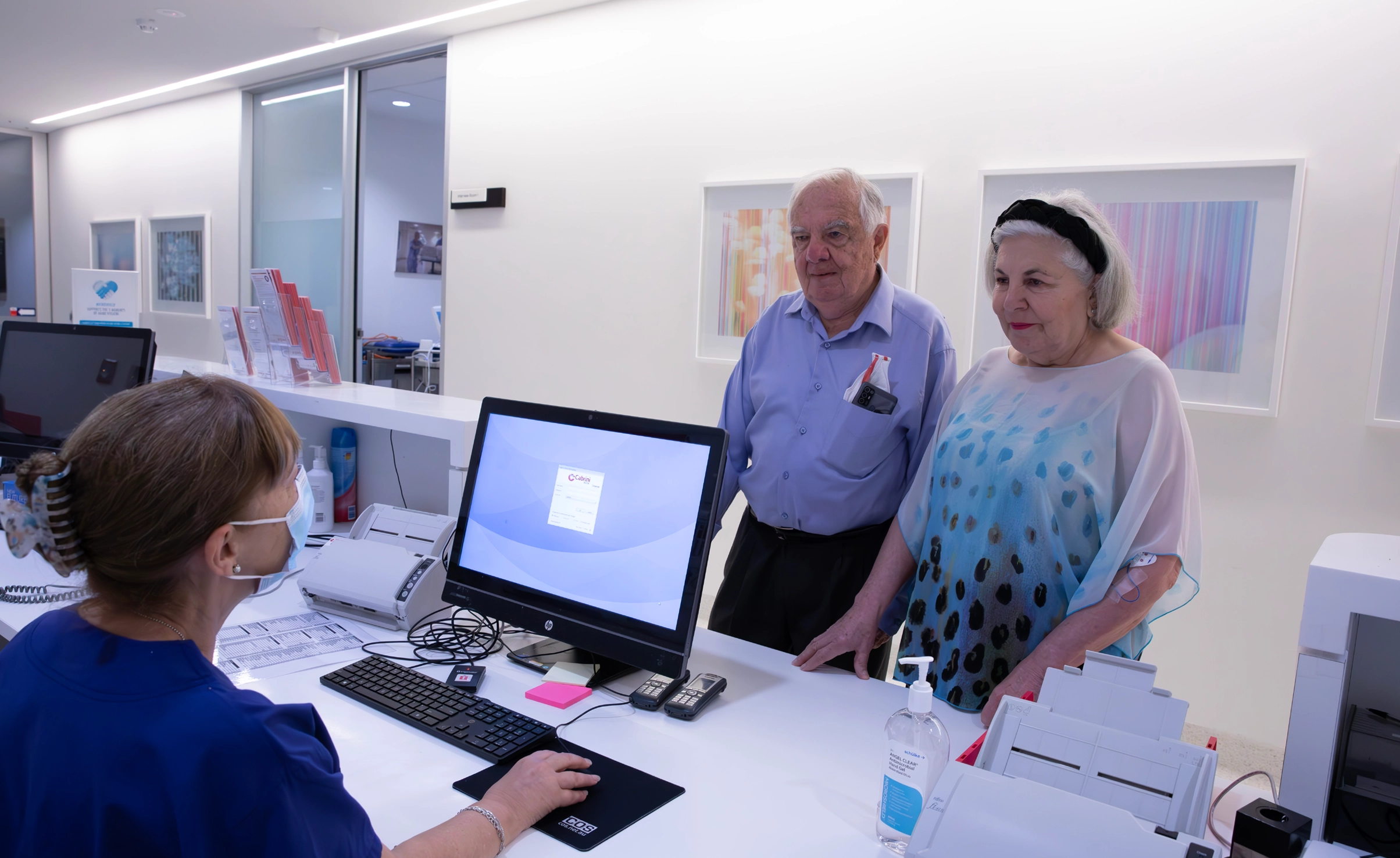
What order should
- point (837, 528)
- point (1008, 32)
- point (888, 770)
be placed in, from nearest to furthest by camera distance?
point (888, 770) → point (837, 528) → point (1008, 32)

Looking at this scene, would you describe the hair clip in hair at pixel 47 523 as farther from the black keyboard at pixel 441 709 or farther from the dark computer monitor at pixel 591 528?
the dark computer monitor at pixel 591 528

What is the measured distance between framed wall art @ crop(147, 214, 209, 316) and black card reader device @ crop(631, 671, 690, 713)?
612cm

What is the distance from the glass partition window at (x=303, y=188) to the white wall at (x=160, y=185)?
20 centimetres

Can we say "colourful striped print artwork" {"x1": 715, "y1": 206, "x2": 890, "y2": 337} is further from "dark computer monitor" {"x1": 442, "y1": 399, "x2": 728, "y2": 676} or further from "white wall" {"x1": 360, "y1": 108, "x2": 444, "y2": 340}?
"white wall" {"x1": 360, "y1": 108, "x2": 444, "y2": 340}

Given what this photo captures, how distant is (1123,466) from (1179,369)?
149 cm

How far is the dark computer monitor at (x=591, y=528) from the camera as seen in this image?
1365mm

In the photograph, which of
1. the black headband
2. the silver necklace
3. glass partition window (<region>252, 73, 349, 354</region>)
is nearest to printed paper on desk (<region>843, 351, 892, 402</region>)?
the black headband

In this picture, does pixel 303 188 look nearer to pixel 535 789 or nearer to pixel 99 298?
pixel 99 298

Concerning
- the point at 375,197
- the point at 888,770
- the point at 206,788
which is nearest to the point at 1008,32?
the point at 888,770

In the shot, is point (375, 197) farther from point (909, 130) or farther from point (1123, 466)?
point (1123, 466)

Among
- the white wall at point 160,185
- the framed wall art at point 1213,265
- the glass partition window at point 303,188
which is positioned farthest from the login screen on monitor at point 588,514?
the white wall at point 160,185

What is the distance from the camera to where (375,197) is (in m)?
7.45

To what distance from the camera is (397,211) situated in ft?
25.0

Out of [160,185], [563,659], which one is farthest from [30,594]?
[160,185]
